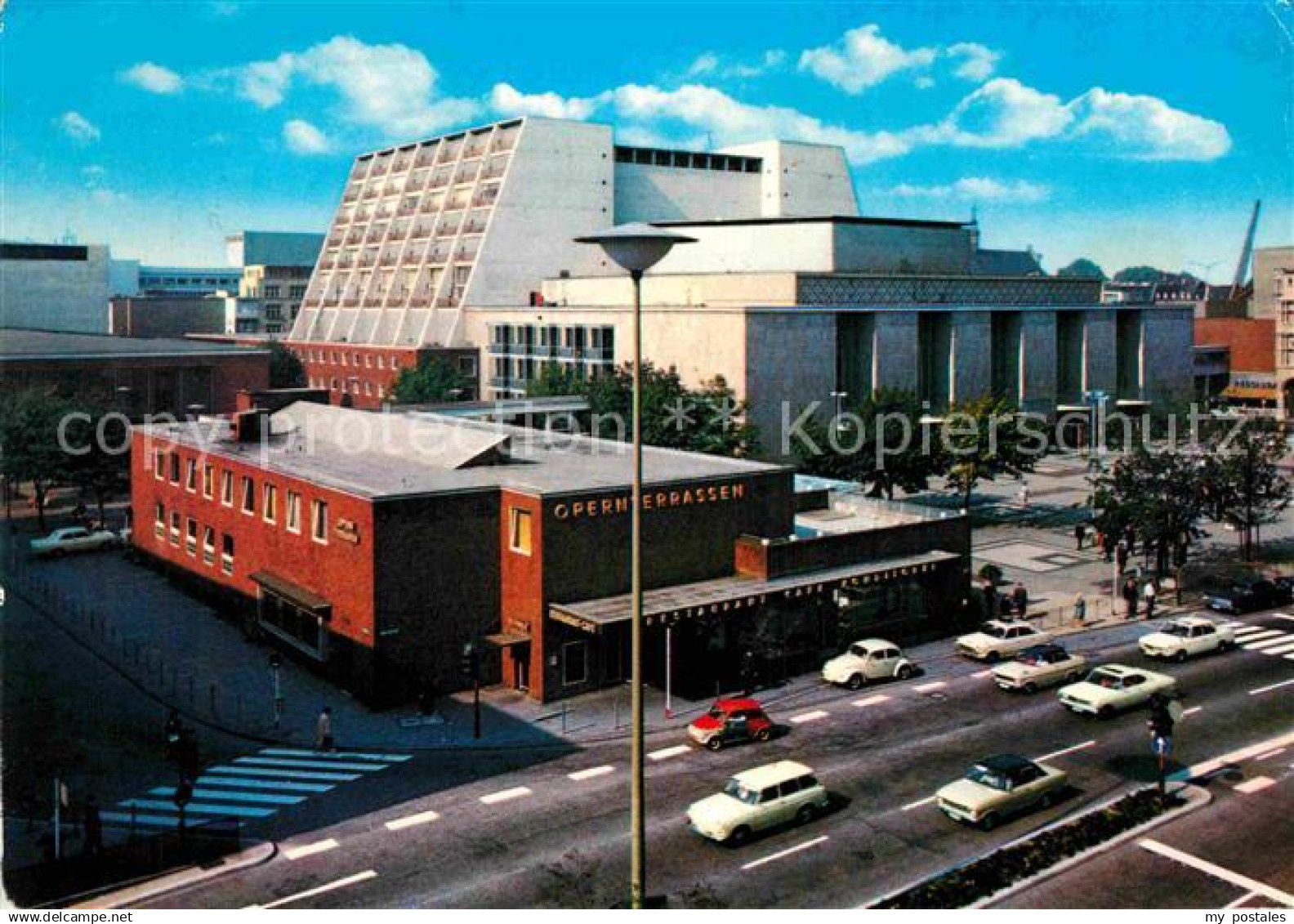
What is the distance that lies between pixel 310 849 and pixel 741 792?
33.2 ft

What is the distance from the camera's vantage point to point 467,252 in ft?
382

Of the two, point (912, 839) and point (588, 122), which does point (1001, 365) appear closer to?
point (588, 122)

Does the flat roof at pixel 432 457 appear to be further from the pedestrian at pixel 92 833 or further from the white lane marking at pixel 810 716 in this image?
the pedestrian at pixel 92 833

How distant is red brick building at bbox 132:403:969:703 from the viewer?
130 ft

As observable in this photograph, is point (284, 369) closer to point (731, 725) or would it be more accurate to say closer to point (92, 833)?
point (731, 725)

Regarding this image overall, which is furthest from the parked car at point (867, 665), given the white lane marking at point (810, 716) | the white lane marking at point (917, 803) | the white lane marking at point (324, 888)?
the white lane marking at point (324, 888)

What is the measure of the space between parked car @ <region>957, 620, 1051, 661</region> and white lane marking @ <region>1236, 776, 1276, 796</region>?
12.5 m

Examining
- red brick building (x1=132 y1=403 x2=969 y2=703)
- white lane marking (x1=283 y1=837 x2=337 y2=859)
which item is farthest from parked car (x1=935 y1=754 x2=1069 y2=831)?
white lane marking (x1=283 y1=837 x2=337 y2=859)

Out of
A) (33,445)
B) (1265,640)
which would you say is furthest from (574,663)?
(33,445)

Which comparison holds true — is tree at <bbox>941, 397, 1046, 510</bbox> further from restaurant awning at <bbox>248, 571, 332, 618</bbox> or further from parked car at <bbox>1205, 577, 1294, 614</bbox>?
restaurant awning at <bbox>248, 571, 332, 618</bbox>

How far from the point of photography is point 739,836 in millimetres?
28391

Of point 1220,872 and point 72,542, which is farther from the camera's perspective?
point 72,542

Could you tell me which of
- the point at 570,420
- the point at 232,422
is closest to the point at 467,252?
the point at 570,420

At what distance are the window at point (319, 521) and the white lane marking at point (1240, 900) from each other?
29508 mm
